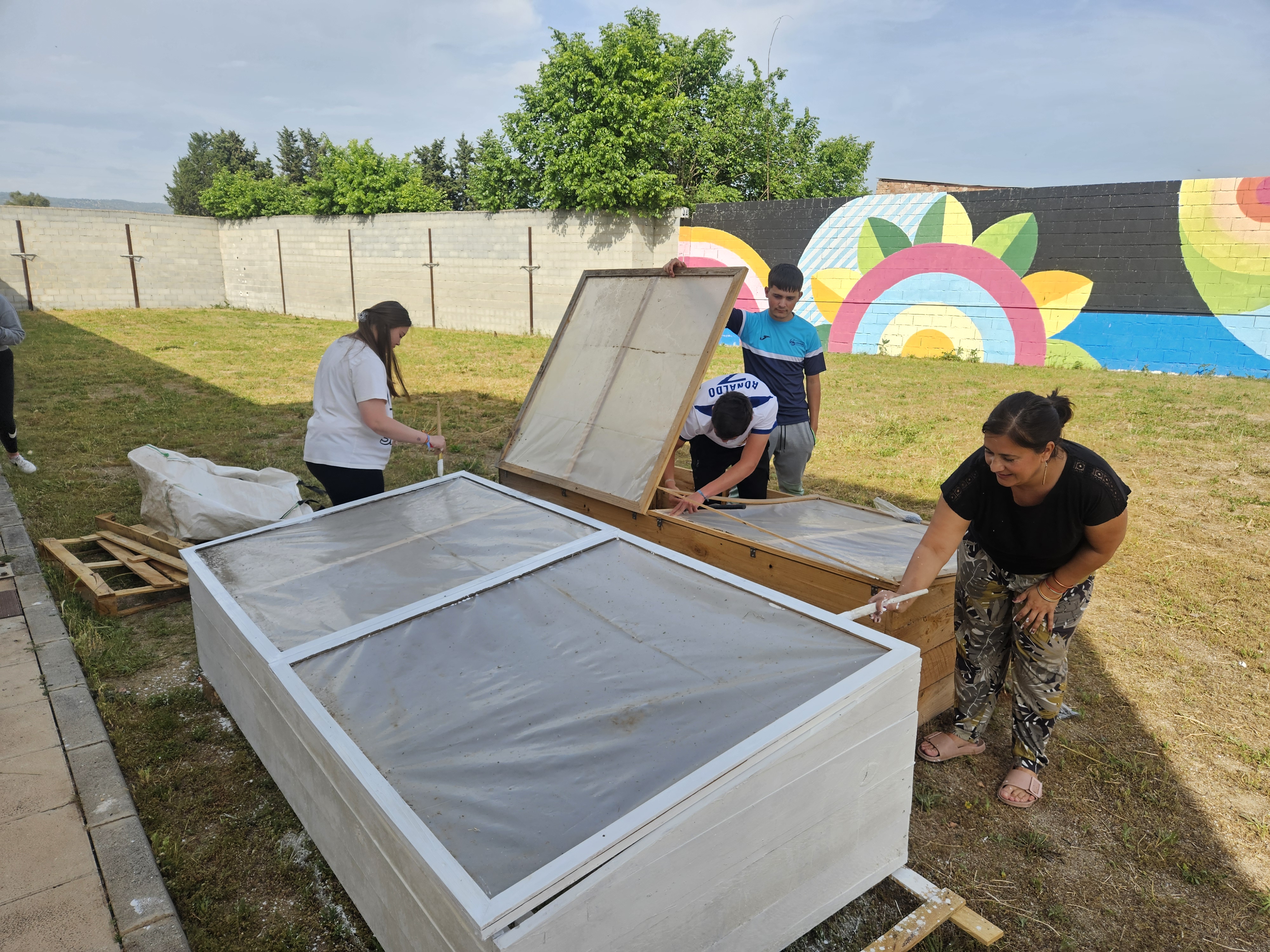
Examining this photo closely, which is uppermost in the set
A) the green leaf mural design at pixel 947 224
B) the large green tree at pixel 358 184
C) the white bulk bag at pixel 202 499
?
the large green tree at pixel 358 184

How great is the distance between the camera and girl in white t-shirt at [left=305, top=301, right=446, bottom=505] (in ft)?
11.3

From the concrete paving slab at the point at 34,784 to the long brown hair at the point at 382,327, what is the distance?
1.90 m

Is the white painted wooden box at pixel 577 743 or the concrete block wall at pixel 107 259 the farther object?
the concrete block wall at pixel 107 259

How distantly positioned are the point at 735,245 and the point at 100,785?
1419 cm

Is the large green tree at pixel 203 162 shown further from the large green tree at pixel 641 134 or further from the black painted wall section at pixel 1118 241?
the black painted wall section at pixel 1118 241

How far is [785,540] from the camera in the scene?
3.03 metres

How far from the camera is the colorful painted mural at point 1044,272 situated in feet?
35.0

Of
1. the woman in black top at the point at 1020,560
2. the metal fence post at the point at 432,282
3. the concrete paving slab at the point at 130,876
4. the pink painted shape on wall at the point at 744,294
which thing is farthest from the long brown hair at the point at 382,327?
the metal fence post at the point at 432,282

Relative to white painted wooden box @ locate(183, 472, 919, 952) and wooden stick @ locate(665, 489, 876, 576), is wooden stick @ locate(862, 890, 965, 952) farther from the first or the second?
wooden stick @ locate(665, 489, 876, 576)

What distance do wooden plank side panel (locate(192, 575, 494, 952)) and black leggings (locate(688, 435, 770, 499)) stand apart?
2312mm

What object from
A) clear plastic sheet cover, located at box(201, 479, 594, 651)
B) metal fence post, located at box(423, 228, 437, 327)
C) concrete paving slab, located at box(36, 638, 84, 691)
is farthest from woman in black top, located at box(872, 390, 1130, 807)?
metal fence post, located at box(423, 228, 437, 327)

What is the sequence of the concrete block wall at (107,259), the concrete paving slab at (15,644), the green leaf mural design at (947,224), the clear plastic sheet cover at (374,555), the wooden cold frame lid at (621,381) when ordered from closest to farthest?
the clear plastic sheet cover at (374,555) → the concrete paving slab at (15,644) → the wooden cold frame lid at (621,381) → the green leaf mural design at (947,224) → the concrete block wall at (107,259)

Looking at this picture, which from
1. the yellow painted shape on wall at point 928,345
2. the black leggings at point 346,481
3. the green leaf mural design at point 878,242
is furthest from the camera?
the green leaf mural design at point 878,242

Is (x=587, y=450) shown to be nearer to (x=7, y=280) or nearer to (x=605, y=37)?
(x=605, y=37)
